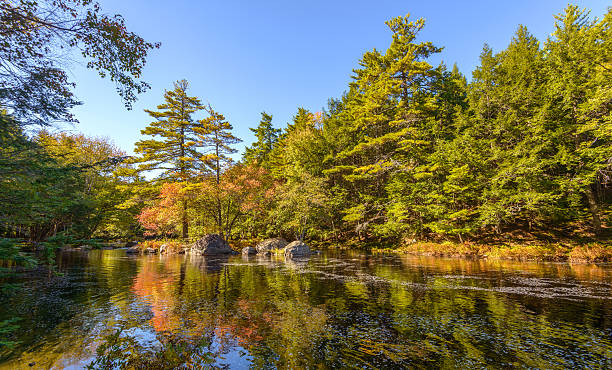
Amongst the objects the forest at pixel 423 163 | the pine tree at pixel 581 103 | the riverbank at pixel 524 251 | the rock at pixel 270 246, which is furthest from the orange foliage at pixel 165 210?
the pine tree at pixel 581 103

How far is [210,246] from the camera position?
28.4 m

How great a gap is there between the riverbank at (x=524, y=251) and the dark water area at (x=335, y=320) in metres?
8.44

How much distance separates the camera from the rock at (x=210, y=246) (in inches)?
1106

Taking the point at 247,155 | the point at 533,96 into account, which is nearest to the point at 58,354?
the point at 533,96

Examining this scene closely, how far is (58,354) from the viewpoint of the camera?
5547mm

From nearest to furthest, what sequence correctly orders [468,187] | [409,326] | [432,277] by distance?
[409,326]
[432,277]
[468,187]

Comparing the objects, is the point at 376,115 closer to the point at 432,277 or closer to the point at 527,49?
the point at 527,49

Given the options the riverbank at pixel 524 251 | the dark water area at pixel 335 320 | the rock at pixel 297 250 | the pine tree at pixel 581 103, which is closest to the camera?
the dark water area at pixel 335 320

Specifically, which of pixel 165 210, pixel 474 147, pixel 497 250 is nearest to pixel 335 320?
pixel 497 250

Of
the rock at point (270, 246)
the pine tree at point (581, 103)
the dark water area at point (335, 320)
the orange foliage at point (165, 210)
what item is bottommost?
the dark water area at point (335, 320)

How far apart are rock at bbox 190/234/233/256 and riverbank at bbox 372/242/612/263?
1964 centimetres

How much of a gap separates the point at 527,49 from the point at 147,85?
144ft

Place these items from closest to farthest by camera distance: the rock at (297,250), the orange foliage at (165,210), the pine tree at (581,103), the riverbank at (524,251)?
the riverbank at (524,251)
the pine tree at (581,103)
the rock at (297,250)
the orange foliage at (165,210)

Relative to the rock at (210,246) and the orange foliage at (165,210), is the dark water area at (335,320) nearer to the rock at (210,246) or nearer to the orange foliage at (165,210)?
the rock at (210,246)
